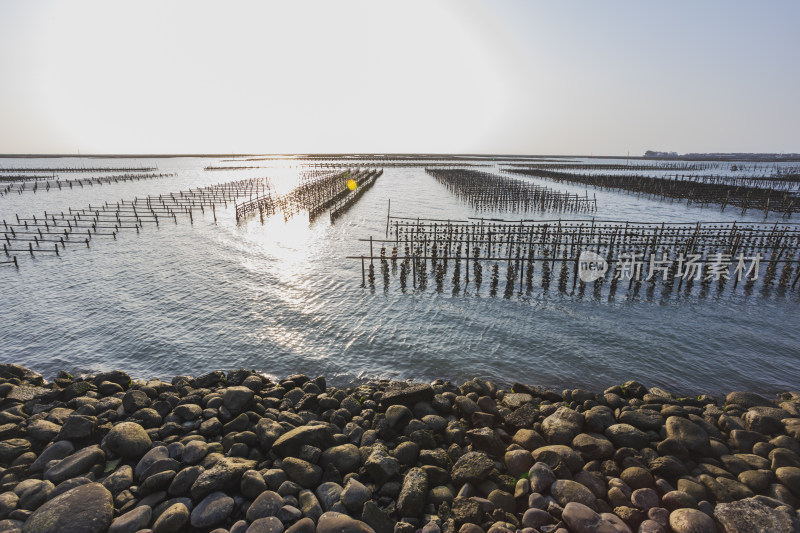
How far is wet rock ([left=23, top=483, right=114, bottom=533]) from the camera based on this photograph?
243 inches

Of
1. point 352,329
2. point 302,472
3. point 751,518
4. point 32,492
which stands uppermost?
point 751,518

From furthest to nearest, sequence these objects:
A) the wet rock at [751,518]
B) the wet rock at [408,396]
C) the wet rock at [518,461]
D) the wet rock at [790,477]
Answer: the wet rock at [408,396] → the wet rock at [518,461] → the wet rock at [790,477] → the wet rock at [751,518]

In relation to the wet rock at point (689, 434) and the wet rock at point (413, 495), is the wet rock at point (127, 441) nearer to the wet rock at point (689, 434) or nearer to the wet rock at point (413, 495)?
the wet rock at point (413, 495)

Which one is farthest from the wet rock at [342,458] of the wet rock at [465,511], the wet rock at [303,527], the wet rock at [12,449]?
the wet rock at [12,449]

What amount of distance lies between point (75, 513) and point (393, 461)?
5.94 meters

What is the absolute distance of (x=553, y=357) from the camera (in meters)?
15.0

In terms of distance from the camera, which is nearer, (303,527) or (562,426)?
(303,527)

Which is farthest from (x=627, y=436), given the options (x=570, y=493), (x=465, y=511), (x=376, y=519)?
(x=376, y=519)

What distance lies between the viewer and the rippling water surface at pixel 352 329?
14.3 m

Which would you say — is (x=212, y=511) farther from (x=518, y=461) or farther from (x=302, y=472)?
(x=518, y=461)

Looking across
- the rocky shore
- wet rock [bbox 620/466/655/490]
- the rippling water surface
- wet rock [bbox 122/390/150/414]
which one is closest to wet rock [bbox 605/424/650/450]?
the rocky shore

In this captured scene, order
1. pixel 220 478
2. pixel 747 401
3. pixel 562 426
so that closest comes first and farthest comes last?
pixel 220 478 < pixel 562 426 < pixel 747 401

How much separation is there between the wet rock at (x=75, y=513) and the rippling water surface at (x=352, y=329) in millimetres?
7289

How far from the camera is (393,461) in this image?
800 centimetres
